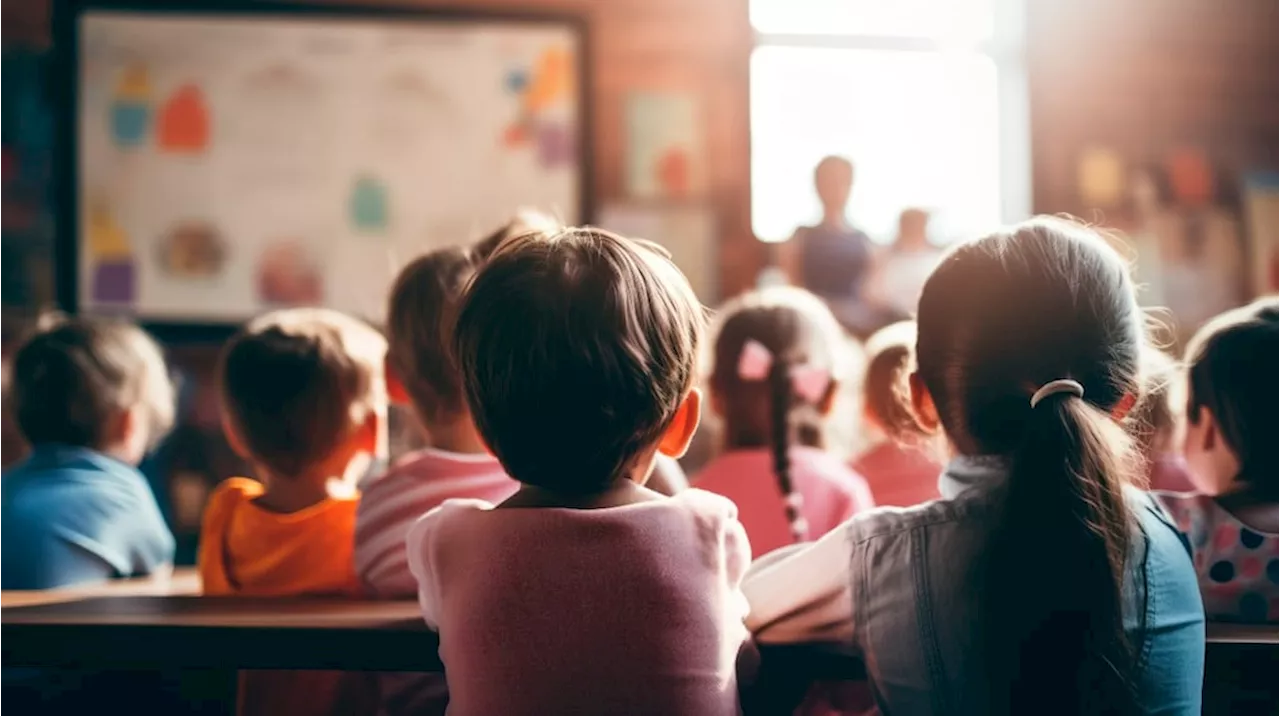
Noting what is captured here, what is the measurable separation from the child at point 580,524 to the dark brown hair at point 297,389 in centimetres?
61

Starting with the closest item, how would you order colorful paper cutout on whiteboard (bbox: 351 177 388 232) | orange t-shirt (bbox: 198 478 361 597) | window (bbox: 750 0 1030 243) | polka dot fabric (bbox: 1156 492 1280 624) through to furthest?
polka dot fabric (bbox: 1156 492 1280 624) → orange t-shirt (bbox: 198 478 361 597) → colorful paper cutout on whiteboard (bbox: 351 177 388 232) → window (bbox: 750 0 1030 243)

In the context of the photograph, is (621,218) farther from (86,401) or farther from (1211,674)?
(1211,674)

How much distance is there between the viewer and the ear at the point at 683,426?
1.07 metres

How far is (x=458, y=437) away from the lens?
1.51m

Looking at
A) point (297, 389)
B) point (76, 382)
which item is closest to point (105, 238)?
point (76, 382)

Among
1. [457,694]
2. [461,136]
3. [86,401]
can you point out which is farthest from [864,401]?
[461,136]

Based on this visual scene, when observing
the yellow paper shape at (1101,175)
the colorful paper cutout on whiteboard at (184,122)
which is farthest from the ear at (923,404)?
the colorful paper cutout on whiteboard at (184,122)

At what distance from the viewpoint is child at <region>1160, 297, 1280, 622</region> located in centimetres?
127

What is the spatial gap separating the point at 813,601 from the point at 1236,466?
2.01ft

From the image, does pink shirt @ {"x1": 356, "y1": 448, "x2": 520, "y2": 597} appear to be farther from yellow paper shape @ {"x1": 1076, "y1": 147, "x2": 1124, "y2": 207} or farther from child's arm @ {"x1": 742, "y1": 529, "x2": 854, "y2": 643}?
yellow paper shape @ {"x1": 1076, "y1": 147, "x2": 1124, "y2": 207}

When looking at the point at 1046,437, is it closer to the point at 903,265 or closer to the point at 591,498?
the point at 591,498

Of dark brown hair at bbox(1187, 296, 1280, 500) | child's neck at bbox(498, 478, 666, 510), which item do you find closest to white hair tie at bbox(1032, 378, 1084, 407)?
child's neck at bbox(498, 478, 666, 510)

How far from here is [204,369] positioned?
366 centimetres

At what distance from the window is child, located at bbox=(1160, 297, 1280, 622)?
99.2 inches
